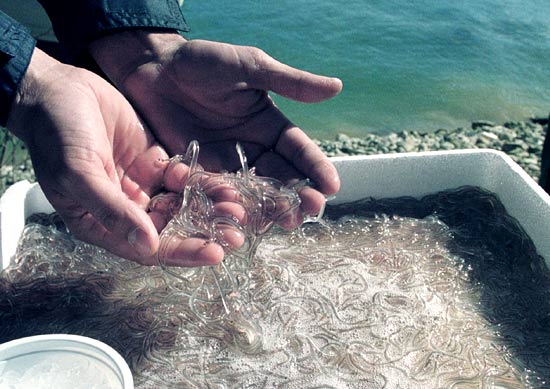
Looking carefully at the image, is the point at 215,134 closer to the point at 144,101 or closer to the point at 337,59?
the point at 144,101

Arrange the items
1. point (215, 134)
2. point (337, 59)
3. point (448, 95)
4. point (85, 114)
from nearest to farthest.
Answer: point (85, 114) < point (215, 134) < point (448, 95) < point (337, 59)

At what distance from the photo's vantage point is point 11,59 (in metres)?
2.17

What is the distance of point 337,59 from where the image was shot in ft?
26.9

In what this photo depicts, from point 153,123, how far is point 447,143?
12.4 feet

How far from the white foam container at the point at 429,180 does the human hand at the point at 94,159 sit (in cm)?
55

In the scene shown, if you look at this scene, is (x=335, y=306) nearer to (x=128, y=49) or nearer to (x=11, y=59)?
(x=128, y=49)

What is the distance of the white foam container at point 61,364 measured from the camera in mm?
1575

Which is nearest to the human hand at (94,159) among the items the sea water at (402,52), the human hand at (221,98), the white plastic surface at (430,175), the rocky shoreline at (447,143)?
the human hand at (221,98)

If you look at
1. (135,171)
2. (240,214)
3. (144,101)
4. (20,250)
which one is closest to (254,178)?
(240,214)

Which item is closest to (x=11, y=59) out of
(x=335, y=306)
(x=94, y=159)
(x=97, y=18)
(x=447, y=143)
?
(x=97, y=18)

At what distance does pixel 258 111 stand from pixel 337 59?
6.08m

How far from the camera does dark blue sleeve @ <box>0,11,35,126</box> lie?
213 centimetres

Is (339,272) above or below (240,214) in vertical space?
below

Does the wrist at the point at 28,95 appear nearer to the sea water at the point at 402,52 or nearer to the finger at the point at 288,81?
the finger at the point at 288,81
